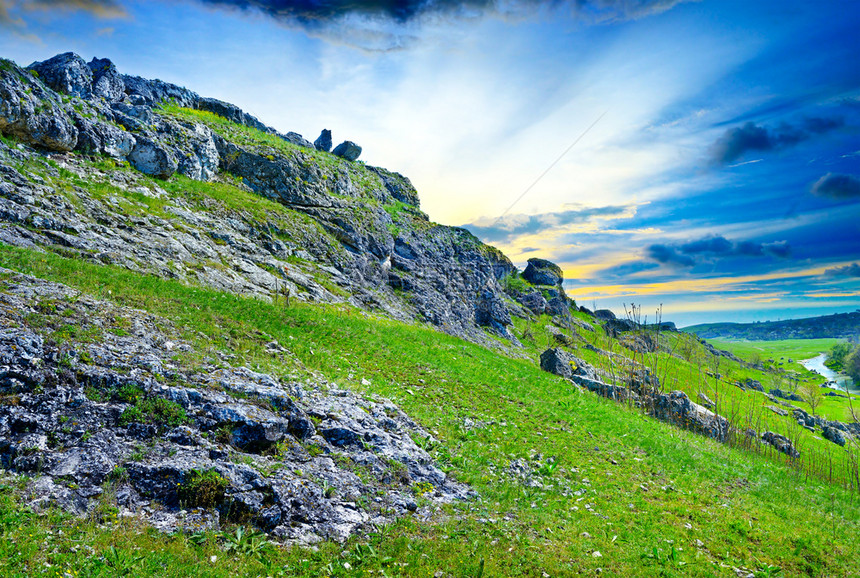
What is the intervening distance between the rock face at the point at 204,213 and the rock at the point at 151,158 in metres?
0.12

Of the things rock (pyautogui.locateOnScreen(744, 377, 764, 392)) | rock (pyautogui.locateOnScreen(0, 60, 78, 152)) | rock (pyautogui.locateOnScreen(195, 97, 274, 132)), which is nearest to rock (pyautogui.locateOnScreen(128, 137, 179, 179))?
rock (pyautogui.locateOnScreen(0, 60, 78, 152))

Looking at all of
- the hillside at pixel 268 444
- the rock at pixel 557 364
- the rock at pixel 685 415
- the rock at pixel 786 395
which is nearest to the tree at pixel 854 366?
the rock at pixel 786 395

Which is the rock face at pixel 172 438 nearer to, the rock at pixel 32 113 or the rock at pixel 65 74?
the rock at pixel 32 113

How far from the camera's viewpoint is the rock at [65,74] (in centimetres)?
4447

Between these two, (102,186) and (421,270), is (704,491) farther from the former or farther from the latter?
(421,270)

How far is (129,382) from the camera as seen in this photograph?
11.5 m

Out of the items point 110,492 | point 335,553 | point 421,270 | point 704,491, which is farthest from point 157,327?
point 421,270

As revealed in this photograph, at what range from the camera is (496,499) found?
1369 cm

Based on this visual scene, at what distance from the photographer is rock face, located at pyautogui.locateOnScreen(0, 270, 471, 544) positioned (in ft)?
29.9

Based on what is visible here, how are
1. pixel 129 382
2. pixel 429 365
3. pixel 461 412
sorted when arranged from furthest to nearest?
pixel 429 365 → pixel 461 412 → pixel 129 382

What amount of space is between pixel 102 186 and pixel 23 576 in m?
42.5

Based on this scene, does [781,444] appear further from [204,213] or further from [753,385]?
[753,385]

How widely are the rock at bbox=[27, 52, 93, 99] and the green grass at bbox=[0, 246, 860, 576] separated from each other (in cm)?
4126

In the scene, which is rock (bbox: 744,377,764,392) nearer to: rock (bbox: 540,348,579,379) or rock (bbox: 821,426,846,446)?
rock (bbox: 821,426,846,446)
